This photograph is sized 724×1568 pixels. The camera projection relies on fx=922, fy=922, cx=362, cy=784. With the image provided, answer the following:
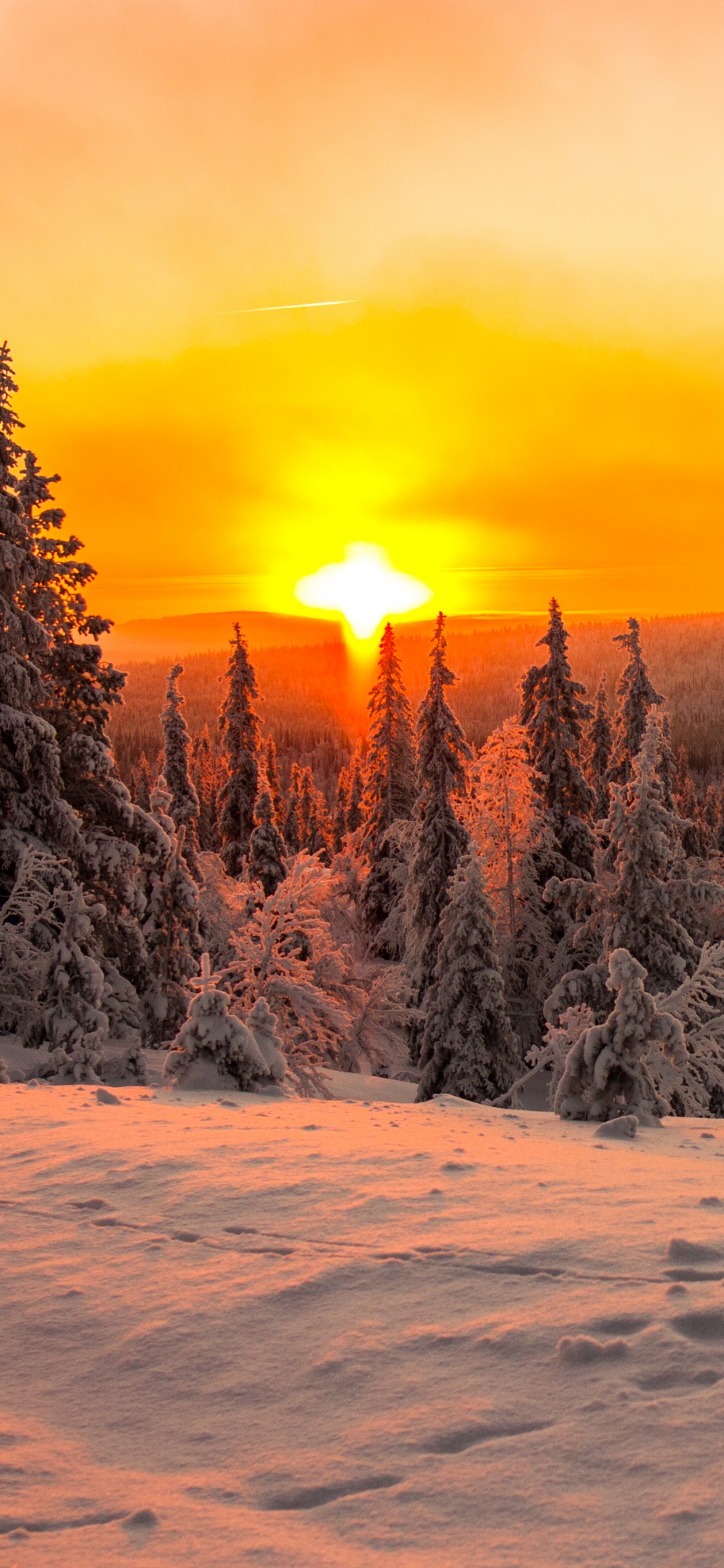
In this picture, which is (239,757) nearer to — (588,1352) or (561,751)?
(561,751)

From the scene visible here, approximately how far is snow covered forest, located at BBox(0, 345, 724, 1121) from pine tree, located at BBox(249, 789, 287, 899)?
10 centimetres

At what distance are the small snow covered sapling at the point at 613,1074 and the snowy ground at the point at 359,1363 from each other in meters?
3.16

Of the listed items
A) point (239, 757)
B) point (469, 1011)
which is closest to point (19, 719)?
point (469, 1011)

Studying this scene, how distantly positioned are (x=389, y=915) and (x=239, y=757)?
9.45m

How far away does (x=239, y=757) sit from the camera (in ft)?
132

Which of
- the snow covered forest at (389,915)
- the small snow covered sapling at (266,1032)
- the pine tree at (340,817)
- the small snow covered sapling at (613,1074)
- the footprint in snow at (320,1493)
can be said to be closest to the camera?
the footprint in snow at (320,1493)

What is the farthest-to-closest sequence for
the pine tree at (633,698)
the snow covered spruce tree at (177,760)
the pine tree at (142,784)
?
the pine tree at (142,784), the snow covered spruce tree at (177,760), the pine tree at (633,698)

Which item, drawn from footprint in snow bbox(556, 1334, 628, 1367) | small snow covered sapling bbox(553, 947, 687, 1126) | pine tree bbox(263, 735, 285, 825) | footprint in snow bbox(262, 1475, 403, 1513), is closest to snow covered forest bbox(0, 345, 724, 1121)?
small snow covered sapling bbox(553, 947, 687, 1126)

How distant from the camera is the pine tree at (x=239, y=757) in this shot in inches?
1565

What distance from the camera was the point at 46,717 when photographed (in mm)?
21516

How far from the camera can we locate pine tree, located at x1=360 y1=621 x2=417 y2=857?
40281 mm

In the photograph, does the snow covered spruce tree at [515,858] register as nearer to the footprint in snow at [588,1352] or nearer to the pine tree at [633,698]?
the pine tree at [633,698]

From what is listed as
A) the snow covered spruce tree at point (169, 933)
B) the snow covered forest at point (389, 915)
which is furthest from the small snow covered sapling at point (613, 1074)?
the snow covered spruce tree at point (169, 933)

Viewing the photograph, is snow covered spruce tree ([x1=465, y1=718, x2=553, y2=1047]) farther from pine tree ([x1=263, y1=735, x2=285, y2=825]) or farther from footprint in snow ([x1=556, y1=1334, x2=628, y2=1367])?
pine tree ([x1=263, y1=735, x2=285, y2=825])
